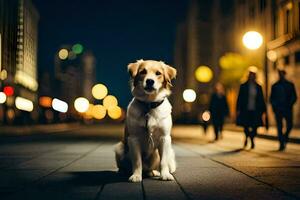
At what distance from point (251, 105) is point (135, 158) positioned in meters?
7.56

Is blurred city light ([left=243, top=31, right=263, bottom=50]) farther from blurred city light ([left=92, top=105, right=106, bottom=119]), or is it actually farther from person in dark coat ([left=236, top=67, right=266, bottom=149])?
blurred city light ([left=92, top=105, right=106, bottom=119])

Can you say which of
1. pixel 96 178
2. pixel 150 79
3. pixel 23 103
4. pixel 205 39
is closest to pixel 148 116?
pixel 150 79

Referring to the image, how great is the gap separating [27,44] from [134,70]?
118 m

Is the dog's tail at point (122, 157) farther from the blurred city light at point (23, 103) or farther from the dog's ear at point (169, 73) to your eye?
the blurred city light at point (23, 103)

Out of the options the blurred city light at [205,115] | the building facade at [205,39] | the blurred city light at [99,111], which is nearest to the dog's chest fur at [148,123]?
the blurred city light at [205,115]

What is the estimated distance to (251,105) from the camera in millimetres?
13781

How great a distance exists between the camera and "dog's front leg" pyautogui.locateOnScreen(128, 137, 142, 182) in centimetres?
680

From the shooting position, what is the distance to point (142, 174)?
24.5 ft

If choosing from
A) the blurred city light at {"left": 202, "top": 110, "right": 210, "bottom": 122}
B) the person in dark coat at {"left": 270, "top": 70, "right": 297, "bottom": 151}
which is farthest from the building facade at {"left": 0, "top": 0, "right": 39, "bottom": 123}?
the person in dark coat at {"left": 270, "top": 70, "right": 297, "bottom": 151}

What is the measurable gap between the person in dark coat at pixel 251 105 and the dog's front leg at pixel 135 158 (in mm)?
7352

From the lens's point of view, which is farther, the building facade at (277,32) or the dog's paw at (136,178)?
the building facade at (277,32)

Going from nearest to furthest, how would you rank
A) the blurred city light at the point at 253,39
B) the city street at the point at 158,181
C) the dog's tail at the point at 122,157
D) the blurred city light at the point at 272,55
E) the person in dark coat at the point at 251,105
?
the city street at the point at 158,181, the dog's tail at the point at 122,157, the person in dark coat at the point at 251,105, the blurred city light at the point at 253,39, the blurred city light at the point at 272,55

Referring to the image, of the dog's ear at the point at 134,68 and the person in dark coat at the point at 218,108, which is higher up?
the dog's ear at the point at 134,68

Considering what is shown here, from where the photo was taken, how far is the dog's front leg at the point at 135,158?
680 centimetres
